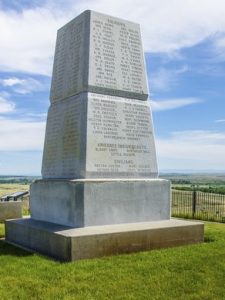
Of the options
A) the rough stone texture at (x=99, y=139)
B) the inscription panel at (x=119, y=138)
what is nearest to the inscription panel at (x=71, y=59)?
the rough stone texture at (x=99, y=139)

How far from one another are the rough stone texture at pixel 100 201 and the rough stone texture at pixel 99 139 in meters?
0.29

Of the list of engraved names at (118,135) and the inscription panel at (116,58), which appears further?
the inscription panel at (116,58)

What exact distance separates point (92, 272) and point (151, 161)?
10.1ft

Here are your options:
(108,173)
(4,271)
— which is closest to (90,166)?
(108,173)

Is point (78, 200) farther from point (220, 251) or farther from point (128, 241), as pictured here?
point (220, 251)

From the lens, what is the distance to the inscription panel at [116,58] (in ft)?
25.7

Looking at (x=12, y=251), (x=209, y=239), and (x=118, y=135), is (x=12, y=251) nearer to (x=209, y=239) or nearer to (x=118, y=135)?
(x=118, y=135)

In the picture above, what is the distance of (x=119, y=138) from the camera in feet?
26.0

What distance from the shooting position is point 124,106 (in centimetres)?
807

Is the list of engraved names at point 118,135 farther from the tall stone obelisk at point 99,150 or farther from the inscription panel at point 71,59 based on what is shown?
the inscription panel at point 71,59

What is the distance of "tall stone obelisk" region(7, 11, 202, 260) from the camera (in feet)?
23.4

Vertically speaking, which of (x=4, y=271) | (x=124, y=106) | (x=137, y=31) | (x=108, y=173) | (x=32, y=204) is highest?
(x=137, y=31)

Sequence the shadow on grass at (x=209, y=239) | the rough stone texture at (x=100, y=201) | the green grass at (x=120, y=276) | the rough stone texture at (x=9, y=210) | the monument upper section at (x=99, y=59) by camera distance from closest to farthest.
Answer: the green grass at (x=120, y=276) < the rough stone texture at (x=100, y=201) < the monument upper section at (x=99, y=59) < the shadow on grass at (x=209, y=239) < the rough stone texture at (x=9, y=210)

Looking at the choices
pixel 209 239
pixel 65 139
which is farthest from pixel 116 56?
pixel 209 239
